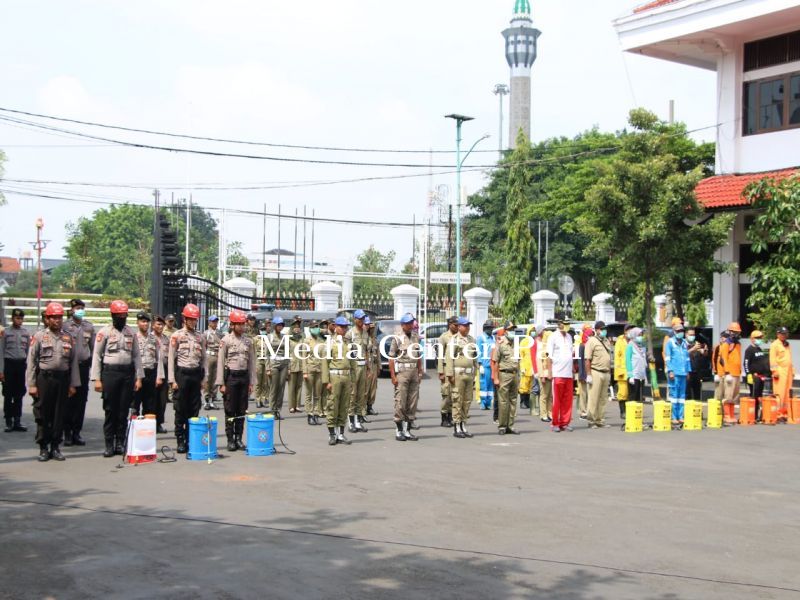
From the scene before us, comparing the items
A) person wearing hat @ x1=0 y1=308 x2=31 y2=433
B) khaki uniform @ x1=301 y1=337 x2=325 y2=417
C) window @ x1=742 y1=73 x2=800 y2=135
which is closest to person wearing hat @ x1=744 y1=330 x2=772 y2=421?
window @ x1=742 y1=73 x2=800 y2=135

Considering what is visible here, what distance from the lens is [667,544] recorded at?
795cm

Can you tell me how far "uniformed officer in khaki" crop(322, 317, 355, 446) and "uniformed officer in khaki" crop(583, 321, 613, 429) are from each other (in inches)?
188

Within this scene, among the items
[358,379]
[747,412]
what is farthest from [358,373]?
[747,412]

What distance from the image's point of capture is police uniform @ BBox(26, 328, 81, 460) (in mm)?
12141

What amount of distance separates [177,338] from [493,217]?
54.6m

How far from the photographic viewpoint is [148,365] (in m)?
14.9

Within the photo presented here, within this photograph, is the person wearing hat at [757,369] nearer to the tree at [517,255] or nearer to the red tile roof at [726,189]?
the red tile roof at [726,189]

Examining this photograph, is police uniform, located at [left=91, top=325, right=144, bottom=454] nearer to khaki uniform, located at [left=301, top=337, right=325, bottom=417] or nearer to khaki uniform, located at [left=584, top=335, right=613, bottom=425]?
khaki uniform, located at [left=301, top=337, right=325, bottom=417]

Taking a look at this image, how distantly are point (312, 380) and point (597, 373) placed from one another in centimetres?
515

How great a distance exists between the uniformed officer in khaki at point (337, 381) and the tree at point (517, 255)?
3880cm

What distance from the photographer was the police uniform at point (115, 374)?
12.7m

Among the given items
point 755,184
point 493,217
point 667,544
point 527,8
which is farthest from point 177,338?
point 527,8

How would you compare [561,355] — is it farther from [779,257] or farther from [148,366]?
[779,257]

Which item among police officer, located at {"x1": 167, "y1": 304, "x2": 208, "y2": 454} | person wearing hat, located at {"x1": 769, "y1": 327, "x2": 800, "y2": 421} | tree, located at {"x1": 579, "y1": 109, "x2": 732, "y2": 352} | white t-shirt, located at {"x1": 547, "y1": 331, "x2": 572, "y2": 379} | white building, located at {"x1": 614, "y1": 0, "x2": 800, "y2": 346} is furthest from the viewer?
white building, located at {"x1": 614, "y1": 0, "x2": 800, "y2": 346}
